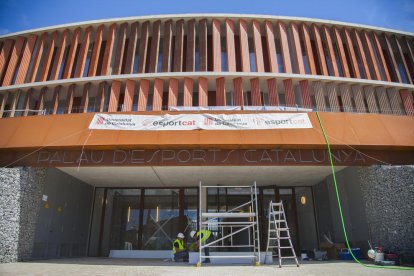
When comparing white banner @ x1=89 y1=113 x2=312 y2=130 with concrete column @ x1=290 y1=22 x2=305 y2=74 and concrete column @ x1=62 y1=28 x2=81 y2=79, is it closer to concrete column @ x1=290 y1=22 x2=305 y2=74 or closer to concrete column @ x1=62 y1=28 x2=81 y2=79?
concrete column @ x1=290 y1=22 x2=305 y2=74

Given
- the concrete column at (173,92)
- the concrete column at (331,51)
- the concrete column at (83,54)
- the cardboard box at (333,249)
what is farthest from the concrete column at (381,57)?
the concrete column at (83,54)

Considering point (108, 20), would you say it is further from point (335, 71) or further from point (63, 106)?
point (335, 71)

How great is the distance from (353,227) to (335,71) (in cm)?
1015

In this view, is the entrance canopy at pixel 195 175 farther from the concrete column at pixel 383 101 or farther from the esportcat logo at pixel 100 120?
the concrete column at pixel 383 101

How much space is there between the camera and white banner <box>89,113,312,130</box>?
12.6m

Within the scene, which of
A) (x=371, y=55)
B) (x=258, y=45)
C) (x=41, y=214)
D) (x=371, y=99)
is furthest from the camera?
(x=371, y=55)

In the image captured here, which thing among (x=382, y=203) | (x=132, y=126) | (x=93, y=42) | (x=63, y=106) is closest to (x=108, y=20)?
(x=93, y=42)

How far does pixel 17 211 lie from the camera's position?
11602 mm

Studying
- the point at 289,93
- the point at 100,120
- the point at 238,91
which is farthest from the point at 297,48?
the point at 100,120

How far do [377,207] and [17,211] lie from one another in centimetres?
1579

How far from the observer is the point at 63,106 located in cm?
1883

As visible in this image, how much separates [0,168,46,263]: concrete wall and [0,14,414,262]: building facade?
0.06m

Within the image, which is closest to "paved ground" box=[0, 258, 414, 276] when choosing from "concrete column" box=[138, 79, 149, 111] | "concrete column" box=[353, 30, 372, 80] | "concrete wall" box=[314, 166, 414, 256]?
"concrete wall" box=[314, 166, 414, 256]

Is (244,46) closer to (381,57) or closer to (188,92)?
(188,92)
